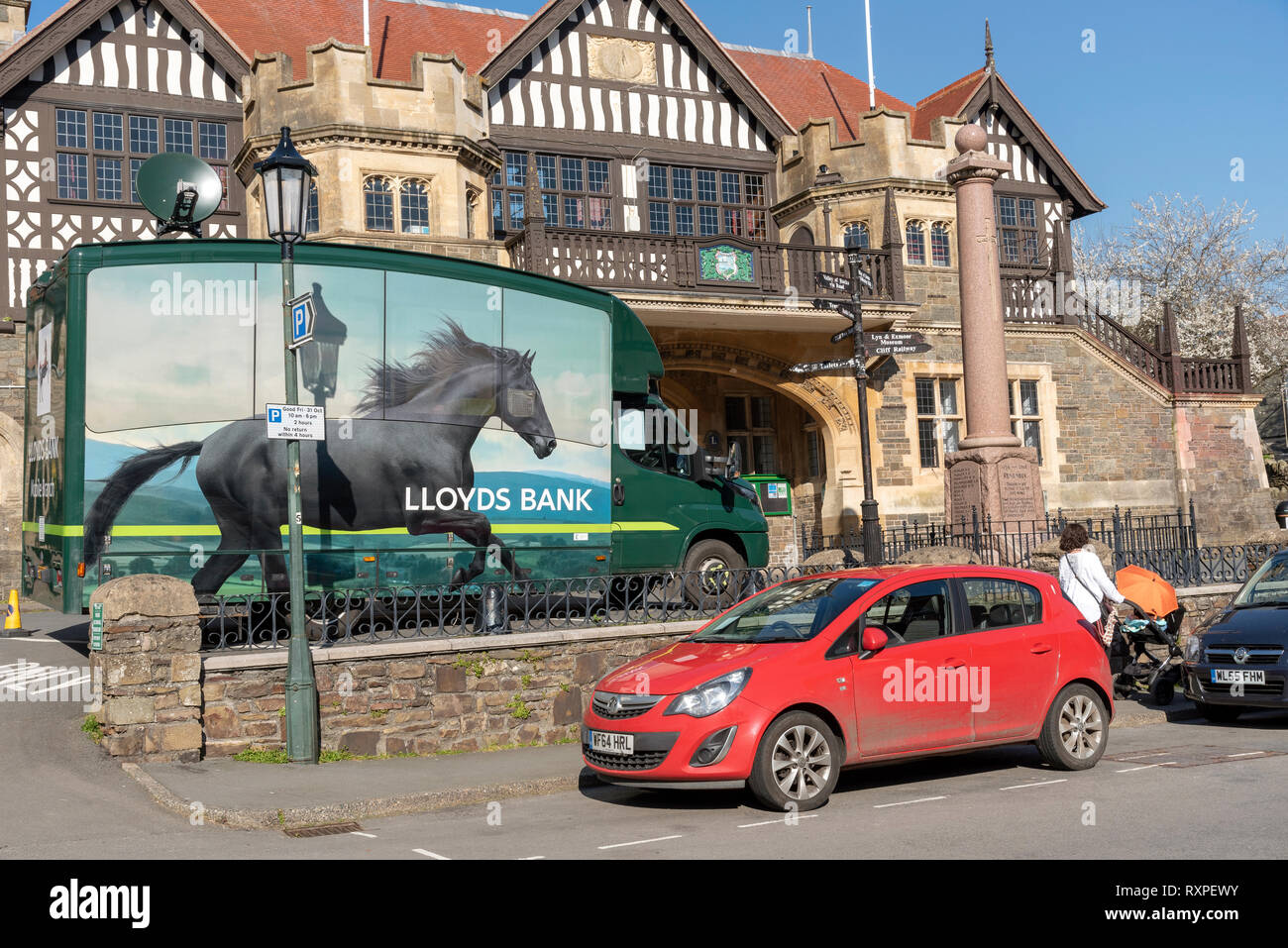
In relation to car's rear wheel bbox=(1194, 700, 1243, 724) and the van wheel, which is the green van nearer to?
the van wheel

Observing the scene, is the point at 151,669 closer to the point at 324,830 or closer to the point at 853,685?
the point at 324,830

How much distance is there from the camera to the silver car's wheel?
9.42 meters

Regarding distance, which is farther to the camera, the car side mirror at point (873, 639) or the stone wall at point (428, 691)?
the stone wall at point (428, 691)

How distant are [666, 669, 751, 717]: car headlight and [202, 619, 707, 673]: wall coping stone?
12.6 ft

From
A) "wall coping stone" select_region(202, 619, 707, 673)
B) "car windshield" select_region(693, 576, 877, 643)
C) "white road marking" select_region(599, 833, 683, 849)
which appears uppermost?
"car windshield" select_region(693, 576, 877, 643)

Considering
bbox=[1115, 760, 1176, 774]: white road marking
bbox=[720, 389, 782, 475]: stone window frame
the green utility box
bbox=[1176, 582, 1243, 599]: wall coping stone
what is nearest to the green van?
bbox=[1115, 760, 1176, 774]: white road marking

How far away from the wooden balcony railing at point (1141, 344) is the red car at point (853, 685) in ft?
64.7

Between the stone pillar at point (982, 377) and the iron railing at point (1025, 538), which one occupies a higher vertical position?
the stone pillar at point (982, 377)

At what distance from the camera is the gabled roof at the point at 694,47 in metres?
26.2

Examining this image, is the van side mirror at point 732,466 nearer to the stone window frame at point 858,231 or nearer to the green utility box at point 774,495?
the green utility box at point 774,495

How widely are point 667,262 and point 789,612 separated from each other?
50.9 feet

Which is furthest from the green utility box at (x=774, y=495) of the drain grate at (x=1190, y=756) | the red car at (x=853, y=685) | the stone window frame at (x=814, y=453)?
the red car at (x=853, y=685)
